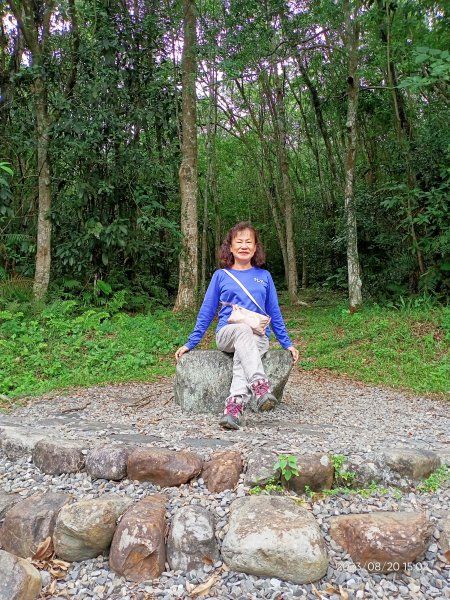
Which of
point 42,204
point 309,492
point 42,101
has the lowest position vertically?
point 309,492

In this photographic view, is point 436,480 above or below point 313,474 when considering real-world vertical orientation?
below

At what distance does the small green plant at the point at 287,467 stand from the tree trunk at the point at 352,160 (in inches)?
273

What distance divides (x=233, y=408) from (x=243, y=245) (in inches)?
56.5

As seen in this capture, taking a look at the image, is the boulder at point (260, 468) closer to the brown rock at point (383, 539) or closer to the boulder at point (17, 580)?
the brown rock at point (383, 539)

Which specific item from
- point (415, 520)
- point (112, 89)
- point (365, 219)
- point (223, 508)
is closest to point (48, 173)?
point (112, 89)

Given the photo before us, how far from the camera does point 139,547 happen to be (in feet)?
7.50

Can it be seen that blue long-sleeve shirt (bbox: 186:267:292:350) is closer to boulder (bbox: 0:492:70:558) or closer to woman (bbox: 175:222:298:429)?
woman (bbox: 175:222:298:429)

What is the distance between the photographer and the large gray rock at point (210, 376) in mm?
4094

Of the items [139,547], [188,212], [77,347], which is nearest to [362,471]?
[139,547]

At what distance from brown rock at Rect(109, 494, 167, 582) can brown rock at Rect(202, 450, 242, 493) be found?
0.39 meters

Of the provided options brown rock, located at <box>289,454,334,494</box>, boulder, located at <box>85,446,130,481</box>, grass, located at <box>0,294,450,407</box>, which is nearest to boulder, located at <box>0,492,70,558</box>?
boulder, located at <box>85,446,130,481</box>

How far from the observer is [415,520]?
7.69 ft

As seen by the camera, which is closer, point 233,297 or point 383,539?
point 383,539

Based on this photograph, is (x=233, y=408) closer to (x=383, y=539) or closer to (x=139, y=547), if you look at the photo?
(x=139, y=547)
